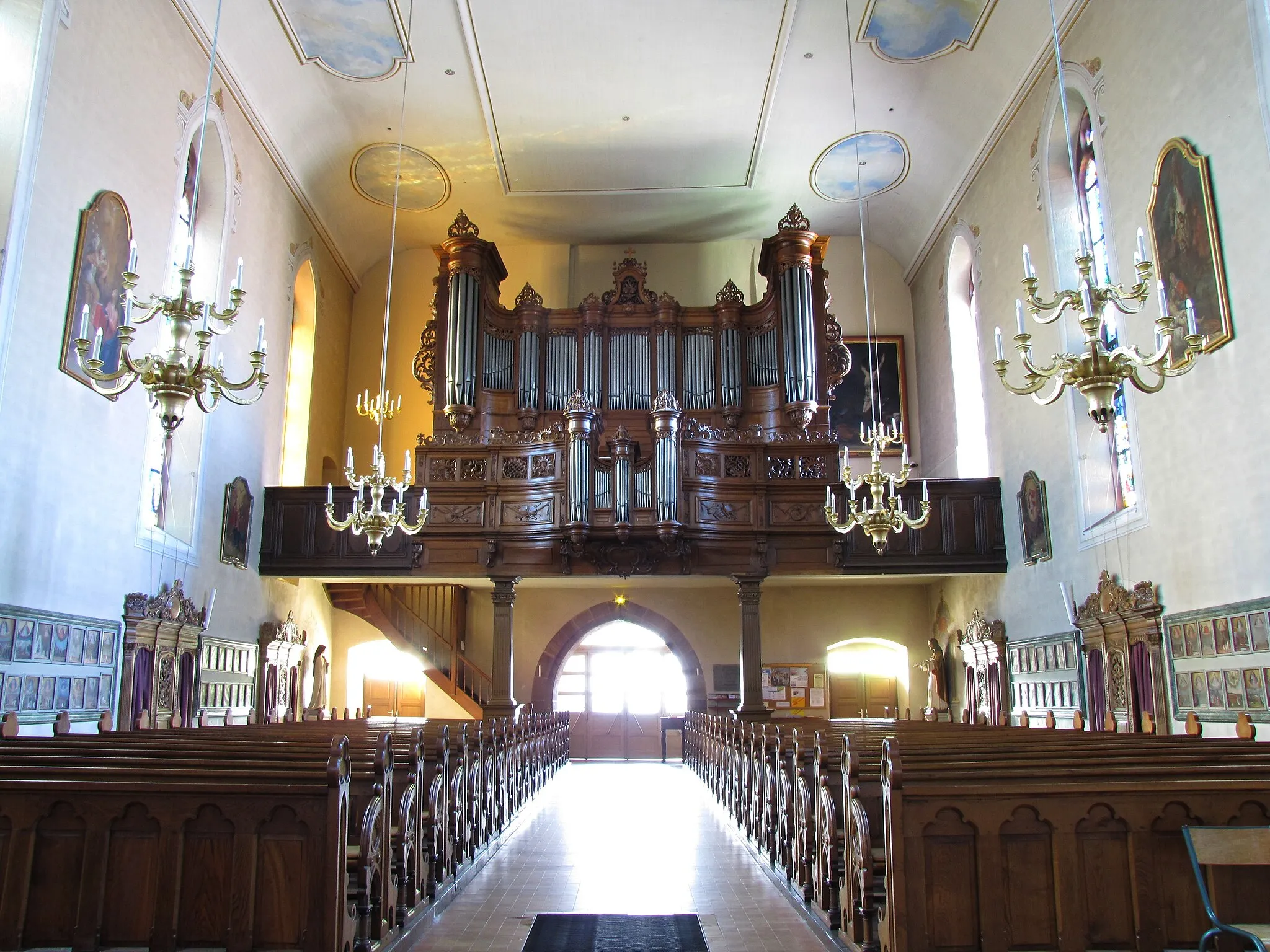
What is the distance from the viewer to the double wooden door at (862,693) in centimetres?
1966

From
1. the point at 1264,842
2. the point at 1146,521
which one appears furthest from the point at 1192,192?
the point at 1264,842

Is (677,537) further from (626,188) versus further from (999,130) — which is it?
(999,130)

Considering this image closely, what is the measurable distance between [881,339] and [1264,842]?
1667 cm

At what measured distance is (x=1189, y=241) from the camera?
989 cm

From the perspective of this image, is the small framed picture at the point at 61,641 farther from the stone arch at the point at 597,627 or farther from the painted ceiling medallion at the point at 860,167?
the painted ceiling medallion at the point at 860,167

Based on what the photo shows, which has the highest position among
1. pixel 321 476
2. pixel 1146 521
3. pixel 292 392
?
pixel 292 392

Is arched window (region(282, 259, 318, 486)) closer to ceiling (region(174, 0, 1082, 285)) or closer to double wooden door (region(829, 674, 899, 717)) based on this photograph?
ceiling (region(174, 0, 1082, 285))

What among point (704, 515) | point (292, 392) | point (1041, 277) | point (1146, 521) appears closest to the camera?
point (1146, 521)

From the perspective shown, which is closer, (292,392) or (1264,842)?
(1264,842)

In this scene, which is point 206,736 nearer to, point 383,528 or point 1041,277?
point 383,528

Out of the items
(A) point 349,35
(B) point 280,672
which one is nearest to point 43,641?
(B) point 280,672

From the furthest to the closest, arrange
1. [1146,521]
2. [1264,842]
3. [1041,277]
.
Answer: [1041,277] < [1146,521] < [1264,842]

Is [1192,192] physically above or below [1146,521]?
above

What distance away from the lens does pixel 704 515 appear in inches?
603
